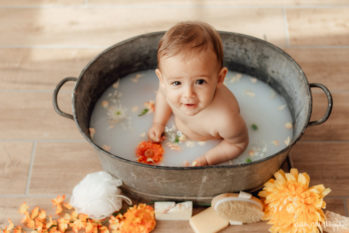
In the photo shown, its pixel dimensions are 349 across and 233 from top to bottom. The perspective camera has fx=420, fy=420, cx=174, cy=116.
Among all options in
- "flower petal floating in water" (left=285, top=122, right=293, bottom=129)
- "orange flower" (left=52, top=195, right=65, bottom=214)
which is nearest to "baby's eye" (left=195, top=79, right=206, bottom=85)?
"flower petal floating in water" (left=285, top=122, right=293, bottom=129)

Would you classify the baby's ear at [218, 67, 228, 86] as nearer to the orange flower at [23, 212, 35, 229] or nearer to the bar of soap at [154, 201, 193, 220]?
the bar of soap at [154, 201, 193, 220]

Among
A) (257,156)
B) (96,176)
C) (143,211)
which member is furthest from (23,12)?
(257,156)

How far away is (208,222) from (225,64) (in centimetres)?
53

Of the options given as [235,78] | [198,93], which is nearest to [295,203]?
[198,93]

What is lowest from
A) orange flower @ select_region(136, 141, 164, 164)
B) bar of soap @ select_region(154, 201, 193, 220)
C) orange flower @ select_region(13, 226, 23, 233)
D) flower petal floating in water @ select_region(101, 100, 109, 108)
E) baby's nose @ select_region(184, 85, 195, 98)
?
orange flower @ select_region(13, 226, 23, 233)

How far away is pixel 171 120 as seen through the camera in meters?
1.33

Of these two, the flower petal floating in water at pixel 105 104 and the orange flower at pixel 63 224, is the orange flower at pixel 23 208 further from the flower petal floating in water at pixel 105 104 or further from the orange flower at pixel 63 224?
the flower petal floating in water at pixel 105 104

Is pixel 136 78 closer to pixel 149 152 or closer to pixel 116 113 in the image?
pixel 116 113

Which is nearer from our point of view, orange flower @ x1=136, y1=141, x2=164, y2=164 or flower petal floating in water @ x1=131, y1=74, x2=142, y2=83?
orange flower @ x1=136, y1=141, x2=164, y2=164

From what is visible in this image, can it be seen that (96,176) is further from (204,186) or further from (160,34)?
(160,34)

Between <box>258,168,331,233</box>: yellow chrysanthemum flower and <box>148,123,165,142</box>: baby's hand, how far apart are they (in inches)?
13.7

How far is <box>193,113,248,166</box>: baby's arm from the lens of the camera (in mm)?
1185

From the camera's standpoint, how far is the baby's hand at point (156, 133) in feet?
4.20

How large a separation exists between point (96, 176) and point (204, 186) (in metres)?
0.32
